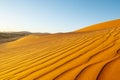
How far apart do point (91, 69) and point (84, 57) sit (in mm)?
966

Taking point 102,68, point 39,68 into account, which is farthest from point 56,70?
point 102,68

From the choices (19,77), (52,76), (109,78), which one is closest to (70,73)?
(52,76)

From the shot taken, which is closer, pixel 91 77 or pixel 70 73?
pixel 91 77

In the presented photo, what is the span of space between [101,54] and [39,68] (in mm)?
1078

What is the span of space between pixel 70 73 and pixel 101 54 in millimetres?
1006

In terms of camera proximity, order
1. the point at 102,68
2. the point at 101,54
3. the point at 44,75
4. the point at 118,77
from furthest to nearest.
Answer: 1. the point at 101,54
2. the point at 44,75
3. the point at 102,68
4. the point at 118,77

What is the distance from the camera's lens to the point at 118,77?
2.92m

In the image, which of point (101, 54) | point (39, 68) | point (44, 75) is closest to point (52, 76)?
point (44, 75)

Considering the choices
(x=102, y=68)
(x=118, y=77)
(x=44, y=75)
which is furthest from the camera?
(x=44, y=75)

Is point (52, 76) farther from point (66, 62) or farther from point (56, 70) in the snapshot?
point (66, 62)

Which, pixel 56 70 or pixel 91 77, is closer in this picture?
pixel 91 77

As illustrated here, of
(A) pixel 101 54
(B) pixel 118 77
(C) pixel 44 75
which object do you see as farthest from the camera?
(A) pixel 101 54

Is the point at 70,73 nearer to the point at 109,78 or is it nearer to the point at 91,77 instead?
the point at 91,77

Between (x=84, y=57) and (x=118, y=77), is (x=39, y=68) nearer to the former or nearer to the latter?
(x=84, y=57)
